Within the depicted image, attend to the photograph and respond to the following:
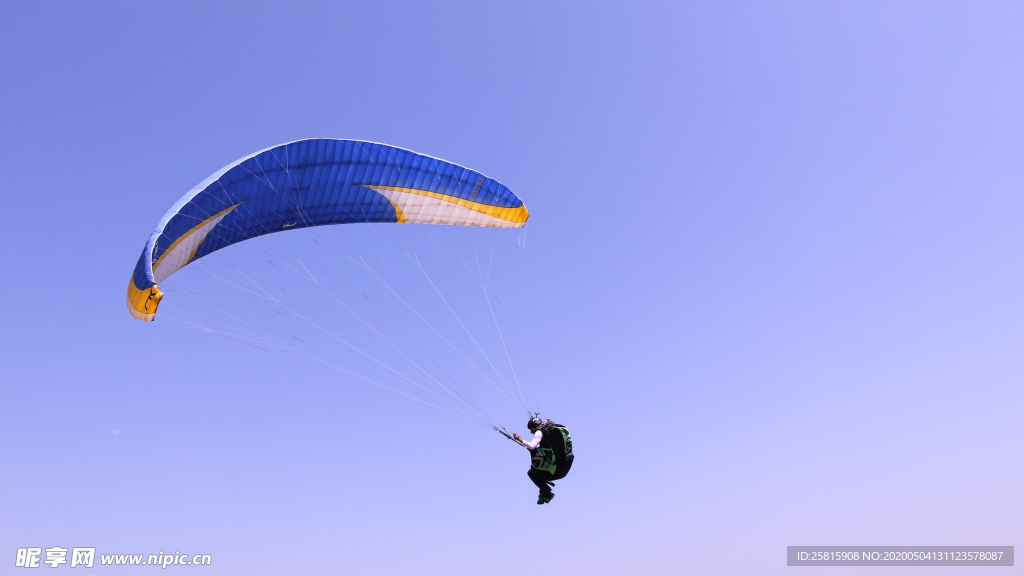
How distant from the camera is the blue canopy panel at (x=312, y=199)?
11463mm

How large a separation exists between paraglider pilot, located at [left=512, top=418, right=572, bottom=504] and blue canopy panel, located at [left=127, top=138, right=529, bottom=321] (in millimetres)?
6599

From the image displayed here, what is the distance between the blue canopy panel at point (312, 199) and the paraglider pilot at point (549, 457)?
6.60 m

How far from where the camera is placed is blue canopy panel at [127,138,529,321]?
451 inches

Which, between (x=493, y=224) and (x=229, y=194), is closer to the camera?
(x=229, y=194)

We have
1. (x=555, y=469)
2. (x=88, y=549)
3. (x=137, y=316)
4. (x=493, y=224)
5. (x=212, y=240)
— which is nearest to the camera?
(x=137, y=316)

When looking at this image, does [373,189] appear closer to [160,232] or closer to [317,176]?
[317,176]

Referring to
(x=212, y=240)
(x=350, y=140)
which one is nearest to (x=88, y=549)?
(x=212, y=240)

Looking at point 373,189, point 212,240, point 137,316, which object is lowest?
point 137,316

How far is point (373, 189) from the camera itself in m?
14.5

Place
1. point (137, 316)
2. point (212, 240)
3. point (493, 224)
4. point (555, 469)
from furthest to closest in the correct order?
point (493, 224) → point (212, 240) → point (555, 469) → point (137, 316)

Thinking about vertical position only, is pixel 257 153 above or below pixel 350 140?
below

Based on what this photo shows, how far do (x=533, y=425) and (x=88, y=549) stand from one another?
63.1ft

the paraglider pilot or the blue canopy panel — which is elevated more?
the blue canopy panel

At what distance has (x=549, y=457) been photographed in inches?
469
